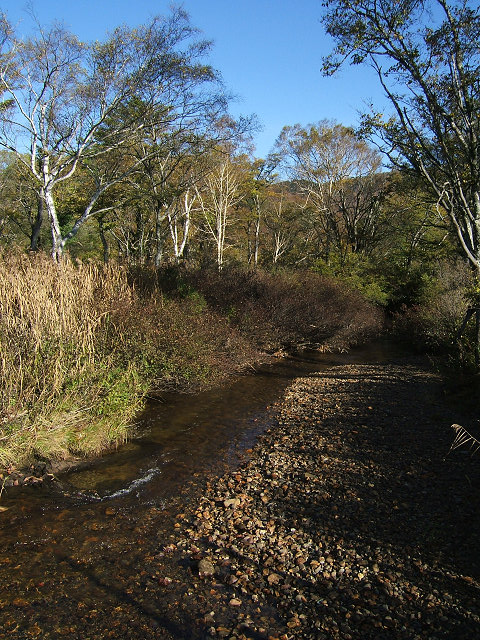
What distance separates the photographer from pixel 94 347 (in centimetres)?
928

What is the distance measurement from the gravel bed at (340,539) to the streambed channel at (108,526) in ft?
1.60

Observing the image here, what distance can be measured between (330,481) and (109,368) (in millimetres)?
4893

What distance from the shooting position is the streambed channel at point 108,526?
4289mm

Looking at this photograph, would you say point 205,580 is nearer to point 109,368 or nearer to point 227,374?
point 109,368

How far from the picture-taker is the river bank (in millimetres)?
4164

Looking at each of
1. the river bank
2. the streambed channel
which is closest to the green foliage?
the streambed channel

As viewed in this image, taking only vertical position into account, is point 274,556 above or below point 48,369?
below

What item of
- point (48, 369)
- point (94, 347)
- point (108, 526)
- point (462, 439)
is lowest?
point (108, 526)

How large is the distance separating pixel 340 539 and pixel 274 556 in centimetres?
85

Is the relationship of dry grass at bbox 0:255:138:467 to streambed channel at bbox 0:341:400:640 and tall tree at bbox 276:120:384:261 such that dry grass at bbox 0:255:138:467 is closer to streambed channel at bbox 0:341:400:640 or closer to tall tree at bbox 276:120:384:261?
streambed channel at bbox 0:341:400:640

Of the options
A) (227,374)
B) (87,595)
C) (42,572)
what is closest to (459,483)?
(87,595)

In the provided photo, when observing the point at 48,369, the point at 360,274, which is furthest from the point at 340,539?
the point at 360,274

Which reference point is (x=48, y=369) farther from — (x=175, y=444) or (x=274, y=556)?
(x=274, y=556)

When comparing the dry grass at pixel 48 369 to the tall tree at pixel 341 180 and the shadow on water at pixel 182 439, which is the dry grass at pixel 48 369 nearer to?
the shadow on water at pixel 182 439
